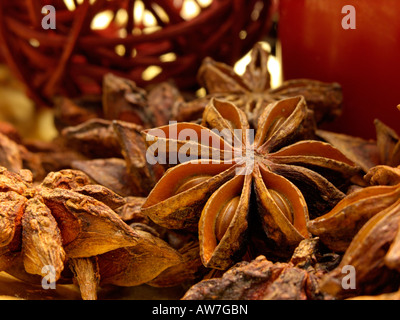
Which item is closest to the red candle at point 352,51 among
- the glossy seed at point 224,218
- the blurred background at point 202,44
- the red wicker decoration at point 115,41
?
the blurred background at point 202,44

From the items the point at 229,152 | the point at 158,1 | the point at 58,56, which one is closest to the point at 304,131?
the point at 229,152

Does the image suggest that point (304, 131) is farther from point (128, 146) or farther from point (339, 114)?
point (128, 146)

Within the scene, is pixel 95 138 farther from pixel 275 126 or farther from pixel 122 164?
pixel 275 126

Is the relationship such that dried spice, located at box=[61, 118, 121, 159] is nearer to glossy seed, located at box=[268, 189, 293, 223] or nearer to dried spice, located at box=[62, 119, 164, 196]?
dried spice, located at box=[62, 119, 164, 196]

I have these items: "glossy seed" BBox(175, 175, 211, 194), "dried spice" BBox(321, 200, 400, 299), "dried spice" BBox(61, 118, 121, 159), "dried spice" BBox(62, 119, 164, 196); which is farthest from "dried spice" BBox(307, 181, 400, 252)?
"dried spice" BBox(61, 118, 121, 159)
